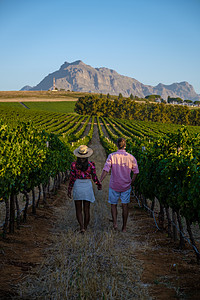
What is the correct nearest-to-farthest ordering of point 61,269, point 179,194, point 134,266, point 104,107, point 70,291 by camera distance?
1. point 70,291
2. point 61,269
3. point 134,266
4. point 179,194
5. point 104,107

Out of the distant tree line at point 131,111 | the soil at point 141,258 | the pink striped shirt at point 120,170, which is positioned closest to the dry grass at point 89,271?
the soil at point 141,258

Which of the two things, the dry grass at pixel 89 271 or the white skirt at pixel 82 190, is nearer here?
the dry grass at pixel 89 271

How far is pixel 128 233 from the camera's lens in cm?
755

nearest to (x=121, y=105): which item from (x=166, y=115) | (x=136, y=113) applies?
(x=136, y=113)

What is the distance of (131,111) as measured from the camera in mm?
117750

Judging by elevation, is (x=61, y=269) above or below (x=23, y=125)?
below

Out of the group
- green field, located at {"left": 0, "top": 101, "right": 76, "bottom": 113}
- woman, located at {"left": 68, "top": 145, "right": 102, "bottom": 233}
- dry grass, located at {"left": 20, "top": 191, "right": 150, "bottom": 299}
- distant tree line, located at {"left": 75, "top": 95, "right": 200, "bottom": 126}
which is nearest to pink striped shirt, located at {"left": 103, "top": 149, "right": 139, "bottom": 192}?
woman, located at {"left": 68, "top": 145, "right": 102, "bottom": 233}

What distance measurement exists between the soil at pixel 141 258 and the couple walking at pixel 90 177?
818 millimetres

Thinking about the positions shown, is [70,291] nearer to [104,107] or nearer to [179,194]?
[179,194]

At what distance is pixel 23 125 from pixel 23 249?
409cm

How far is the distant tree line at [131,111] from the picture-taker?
366 feet

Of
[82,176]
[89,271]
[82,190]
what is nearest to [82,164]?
[82,176]

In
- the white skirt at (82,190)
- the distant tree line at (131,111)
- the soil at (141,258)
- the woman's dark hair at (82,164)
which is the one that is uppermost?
the woman's dark hair at (82,164)

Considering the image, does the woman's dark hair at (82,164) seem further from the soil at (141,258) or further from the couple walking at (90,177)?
the soil at (141,258)
